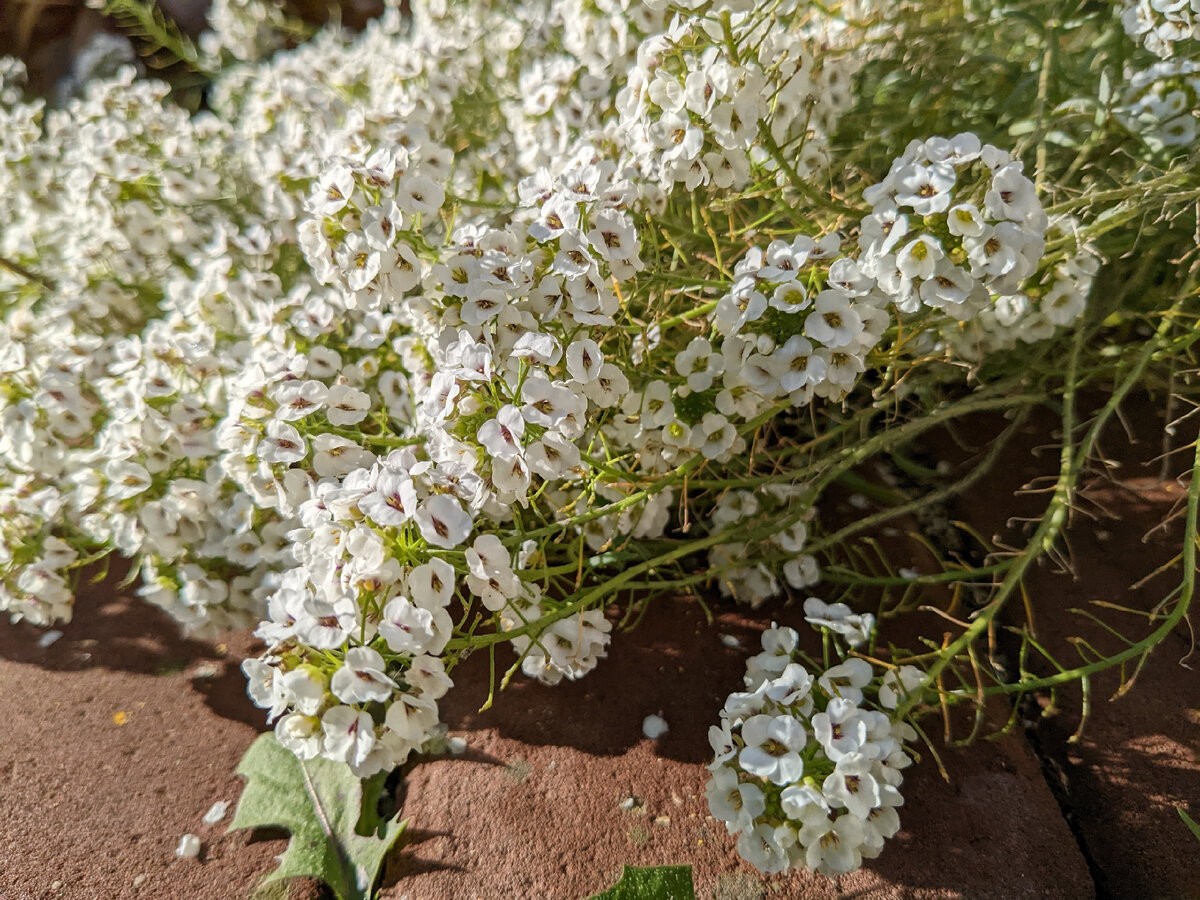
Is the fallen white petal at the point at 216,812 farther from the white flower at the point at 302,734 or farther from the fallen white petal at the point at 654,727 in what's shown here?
the fallen white petal at the point at 654,727

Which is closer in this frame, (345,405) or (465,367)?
(465,367)

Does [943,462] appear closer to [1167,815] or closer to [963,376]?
[963,376]

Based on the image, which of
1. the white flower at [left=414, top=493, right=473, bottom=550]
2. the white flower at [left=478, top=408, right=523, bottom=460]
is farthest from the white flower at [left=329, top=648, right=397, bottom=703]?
the white flower at [left=478, top=408, right=523, bottom=460]

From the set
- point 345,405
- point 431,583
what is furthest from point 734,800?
point 345,405

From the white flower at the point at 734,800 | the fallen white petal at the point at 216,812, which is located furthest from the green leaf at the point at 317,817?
the white flower at the point at 734,800

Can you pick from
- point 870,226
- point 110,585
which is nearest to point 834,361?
point 870,226

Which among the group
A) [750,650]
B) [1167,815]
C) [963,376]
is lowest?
[1167,815]

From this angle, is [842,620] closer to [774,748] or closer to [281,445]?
[774,748]
